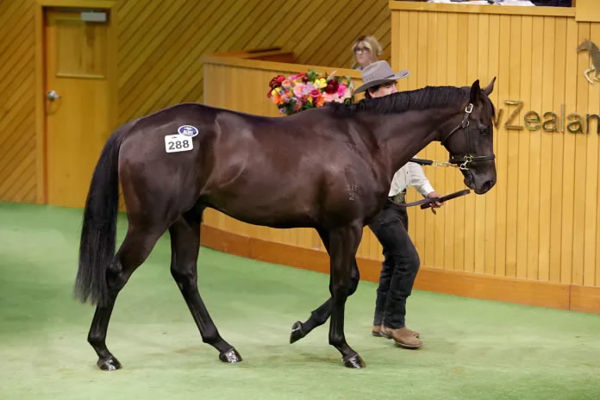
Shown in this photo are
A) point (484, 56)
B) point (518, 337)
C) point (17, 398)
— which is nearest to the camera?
point (17, 398)

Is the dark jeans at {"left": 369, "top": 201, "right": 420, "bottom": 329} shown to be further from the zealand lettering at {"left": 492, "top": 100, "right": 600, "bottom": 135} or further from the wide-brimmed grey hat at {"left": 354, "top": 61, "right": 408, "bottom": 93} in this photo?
the zealand lettering at {"left": 492, "top": 100, "right": 600, "bottom": 135}

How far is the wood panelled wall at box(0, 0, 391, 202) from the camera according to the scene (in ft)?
40.2

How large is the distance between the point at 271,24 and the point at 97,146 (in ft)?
7.27

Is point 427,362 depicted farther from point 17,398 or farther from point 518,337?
point 17,398

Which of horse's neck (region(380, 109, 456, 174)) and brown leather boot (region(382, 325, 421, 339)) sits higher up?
horse's neck (region(380, 109, 456, 174))

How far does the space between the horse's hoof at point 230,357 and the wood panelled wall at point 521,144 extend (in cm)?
261

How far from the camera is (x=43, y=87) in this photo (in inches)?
503

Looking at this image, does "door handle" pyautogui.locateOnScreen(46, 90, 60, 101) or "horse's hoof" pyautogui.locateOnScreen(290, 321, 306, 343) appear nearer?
"horse's hoof" pyautogui.locateOnScreen(290, 321, 306, 343)

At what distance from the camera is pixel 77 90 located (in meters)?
12.7

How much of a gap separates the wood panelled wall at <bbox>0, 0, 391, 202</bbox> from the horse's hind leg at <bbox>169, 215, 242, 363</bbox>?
525cm

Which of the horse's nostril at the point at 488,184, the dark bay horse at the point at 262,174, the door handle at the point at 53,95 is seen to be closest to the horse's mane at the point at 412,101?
the dark bay horse at the point at 262,174

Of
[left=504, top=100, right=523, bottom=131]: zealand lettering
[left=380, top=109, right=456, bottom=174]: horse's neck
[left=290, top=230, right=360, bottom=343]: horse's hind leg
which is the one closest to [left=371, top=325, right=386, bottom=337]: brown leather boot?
[left=290, top=230, right=360, bottom=343]: horse's hind leg

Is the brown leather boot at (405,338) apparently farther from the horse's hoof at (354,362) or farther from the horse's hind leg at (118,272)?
the horse's hind leg at (118,272)

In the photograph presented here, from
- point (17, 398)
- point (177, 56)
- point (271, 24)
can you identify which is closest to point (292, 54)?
point (271, 24)
